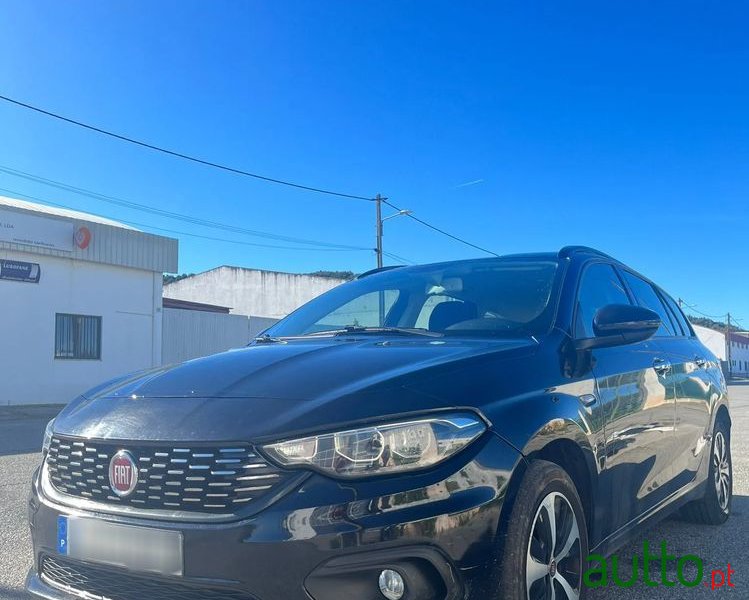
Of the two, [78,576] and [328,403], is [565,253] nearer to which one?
[328,403]

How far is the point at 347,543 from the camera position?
2.04m

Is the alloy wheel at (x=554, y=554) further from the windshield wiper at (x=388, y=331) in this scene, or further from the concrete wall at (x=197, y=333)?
the concrete wall at (x=197, y=333)

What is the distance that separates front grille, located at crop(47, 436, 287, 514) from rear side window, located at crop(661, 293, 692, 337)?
→ 384cm

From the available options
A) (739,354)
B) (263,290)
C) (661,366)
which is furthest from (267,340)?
(739,354)

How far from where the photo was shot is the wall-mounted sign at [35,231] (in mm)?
17812

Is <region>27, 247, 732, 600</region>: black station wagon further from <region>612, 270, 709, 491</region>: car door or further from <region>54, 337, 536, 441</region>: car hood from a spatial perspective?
<region>612, 270, 709, 491</region>: car door

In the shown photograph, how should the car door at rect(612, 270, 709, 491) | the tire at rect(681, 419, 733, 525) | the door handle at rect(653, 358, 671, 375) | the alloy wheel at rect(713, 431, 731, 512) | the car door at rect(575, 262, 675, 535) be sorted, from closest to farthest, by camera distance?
the car door at rect(575, 262, 675, 535)
the door handle at rect(653, 358, 671, 375)
the car door at rect(612, 270, 709, 491)
the tire at rect(681, 419, 733, 525)
the alloy wheel at rect(713, 431, 731, 512)

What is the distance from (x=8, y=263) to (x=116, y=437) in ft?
58.6

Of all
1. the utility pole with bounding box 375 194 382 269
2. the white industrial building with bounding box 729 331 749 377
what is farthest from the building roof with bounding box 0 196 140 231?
the white industrial building with bounding box 729 331 749 377

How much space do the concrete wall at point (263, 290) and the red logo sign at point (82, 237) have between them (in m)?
19.9

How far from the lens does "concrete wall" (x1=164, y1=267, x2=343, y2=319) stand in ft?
132

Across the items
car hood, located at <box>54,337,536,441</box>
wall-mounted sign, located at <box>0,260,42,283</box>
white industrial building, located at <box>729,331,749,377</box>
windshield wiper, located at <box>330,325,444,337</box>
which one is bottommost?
white industrial building, located at <box>729,331,749,377</box>

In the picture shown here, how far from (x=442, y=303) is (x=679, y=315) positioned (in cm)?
250

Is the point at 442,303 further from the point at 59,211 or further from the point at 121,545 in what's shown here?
the point at 59,211
